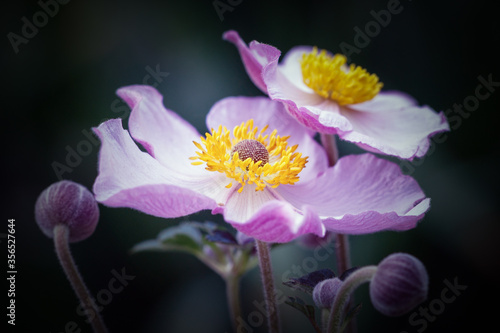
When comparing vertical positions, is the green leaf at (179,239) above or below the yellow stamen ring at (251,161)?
below

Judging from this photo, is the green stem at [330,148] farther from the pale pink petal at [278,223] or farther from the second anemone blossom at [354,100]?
the pale pink petal at [278,223]

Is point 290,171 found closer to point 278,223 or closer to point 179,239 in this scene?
point 278,223

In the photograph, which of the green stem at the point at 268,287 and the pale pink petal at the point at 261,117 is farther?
the pale pink petal at the point at 261,117

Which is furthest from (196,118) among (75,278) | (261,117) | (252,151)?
(75,278)

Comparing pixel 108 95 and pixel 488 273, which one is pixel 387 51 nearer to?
pixel 488 273

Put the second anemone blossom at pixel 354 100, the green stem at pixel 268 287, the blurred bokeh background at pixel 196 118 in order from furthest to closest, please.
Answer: the blurred bokeh background at pixel 196 118 → the second anemone blossom at pixel 354 100 → the green stem at pixel 268 287

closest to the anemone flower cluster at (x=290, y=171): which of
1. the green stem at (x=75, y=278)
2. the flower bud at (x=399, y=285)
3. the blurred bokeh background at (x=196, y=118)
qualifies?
the flower bud at (x=399, y=285)
